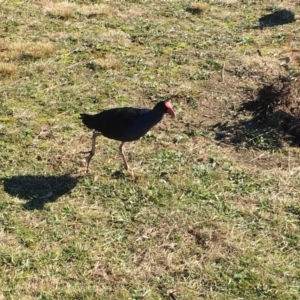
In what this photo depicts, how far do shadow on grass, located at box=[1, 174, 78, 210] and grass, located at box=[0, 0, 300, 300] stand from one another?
0.02m

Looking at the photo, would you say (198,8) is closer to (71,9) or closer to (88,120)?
(71,9)

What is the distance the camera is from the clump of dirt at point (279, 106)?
21.8 ft

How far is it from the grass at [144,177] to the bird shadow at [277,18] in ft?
1.61

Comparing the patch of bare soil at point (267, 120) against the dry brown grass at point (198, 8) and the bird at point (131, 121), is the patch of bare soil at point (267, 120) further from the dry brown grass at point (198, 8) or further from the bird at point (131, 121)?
the dry brown grass at point (198, 8)

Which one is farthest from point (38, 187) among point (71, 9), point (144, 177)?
point (71, 9)

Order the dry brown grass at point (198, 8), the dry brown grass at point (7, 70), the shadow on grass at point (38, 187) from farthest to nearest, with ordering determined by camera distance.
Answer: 1. the dry brown grass at point (198, 8)
2. the dry brown grass at point (7, 70)
3. the shadow on grass at point (38, 187)

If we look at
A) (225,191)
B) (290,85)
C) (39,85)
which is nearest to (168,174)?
(225,191)

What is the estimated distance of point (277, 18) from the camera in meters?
10.3

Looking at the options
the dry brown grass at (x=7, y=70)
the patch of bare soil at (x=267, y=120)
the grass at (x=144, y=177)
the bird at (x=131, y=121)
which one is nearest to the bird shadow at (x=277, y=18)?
the grass at (x=144, y=177)

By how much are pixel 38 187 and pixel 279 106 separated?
3.21 metres

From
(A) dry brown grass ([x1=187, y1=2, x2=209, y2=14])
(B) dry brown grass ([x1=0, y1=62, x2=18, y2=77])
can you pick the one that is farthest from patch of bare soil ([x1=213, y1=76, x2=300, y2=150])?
(A) dry brown grass ([x1=187, y1=2, x2=209, y2=14])

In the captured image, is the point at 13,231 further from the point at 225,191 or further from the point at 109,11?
the point at 109,11

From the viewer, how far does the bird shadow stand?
33.2 ft

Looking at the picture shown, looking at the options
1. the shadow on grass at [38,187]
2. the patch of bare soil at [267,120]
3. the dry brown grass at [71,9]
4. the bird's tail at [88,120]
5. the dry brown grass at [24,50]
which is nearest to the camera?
the shadow on grass at [38,187]
